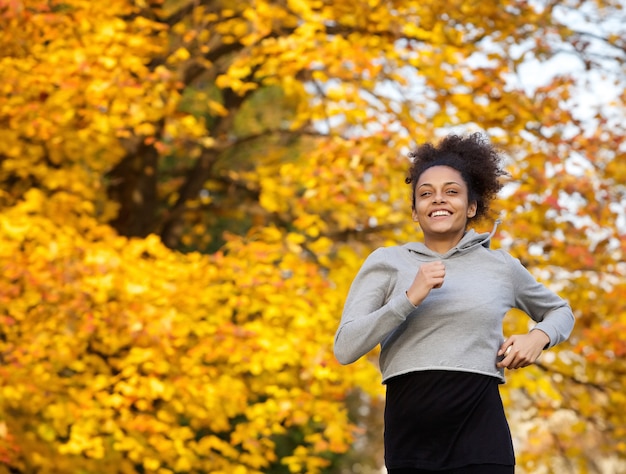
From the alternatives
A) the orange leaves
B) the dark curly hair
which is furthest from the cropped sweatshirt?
the orange leaves

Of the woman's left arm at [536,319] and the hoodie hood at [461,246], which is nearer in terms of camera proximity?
the woman's left arm at [536,319]

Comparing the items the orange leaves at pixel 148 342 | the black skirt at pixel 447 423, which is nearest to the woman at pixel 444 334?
the black skirt at pixel 447 423

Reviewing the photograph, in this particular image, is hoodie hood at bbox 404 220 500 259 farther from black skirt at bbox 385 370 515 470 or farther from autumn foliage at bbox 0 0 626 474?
autumn foliage at bbox 0 0 626 474

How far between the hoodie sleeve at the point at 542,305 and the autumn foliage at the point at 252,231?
4.64m

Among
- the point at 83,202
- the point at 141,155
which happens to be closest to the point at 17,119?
the point at 83,202

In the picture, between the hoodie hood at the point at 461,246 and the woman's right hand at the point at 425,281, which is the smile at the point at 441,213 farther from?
the woman's right hand at the point at 425,281

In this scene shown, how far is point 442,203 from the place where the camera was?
2.83 meters

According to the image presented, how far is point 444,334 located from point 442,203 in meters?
0.40

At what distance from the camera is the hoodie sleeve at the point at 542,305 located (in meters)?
2.81

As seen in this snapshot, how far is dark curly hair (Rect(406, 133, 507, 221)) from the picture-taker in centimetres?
296

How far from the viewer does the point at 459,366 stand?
262 centimetres

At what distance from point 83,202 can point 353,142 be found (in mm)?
2418

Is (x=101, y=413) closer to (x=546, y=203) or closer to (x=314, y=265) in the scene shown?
(x=314, y=265)

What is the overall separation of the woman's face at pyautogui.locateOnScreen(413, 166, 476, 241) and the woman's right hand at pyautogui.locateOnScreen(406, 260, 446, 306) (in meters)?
0.30
